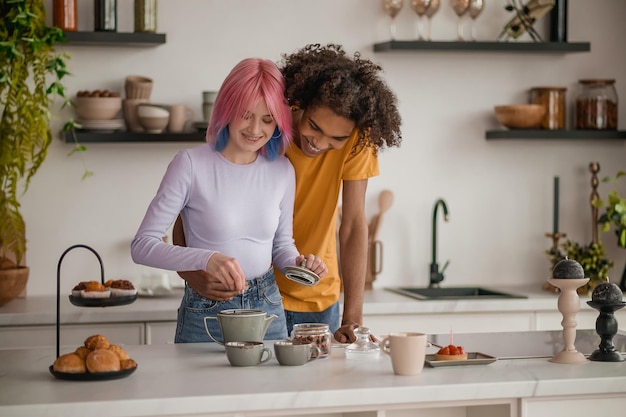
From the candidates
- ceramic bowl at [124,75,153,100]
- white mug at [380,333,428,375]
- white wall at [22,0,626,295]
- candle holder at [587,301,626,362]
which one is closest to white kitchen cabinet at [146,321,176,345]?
white wall at [22,0,626,295]

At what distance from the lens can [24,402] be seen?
1.81 metres

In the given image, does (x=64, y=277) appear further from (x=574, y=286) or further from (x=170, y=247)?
(x=574, y=286)

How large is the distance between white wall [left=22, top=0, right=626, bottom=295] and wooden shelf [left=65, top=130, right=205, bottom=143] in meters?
0.18

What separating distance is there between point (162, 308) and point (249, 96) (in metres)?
1.38

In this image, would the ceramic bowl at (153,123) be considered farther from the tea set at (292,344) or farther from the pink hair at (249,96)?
the tea set at (292,344)

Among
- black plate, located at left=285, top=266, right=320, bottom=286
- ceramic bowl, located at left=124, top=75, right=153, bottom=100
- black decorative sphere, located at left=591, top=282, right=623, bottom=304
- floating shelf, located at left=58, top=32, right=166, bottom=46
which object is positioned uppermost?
floating shelf, located at left=58, top=32, right=166, bottom=46

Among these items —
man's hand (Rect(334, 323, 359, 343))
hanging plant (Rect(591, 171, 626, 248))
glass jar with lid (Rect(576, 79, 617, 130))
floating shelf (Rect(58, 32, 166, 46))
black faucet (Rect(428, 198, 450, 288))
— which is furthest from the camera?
glass jar with lid (Rect(576, 79, 617, 130))

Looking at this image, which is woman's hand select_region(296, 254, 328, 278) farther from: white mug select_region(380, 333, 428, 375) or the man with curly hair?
white mug select_region(380, 333, 428, 375)

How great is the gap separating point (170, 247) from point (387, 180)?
2.13 metres

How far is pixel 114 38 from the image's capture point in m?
3.84

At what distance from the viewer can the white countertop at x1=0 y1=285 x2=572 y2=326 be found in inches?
137

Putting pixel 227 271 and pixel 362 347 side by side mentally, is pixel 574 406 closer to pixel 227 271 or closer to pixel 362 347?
pixel 362 347

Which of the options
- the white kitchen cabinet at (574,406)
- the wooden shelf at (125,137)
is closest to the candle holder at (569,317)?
the white kitchen cabinet at (574,406)

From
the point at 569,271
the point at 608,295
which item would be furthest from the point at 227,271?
the point at 608,295
